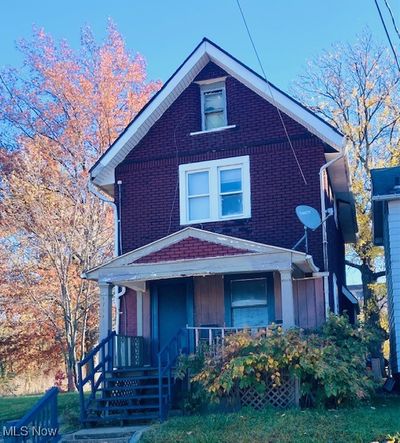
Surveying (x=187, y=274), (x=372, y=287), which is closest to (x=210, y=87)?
(x=187, y=274)

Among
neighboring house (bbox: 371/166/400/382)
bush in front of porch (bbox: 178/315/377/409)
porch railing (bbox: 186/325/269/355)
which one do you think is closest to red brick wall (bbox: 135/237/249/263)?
porch railing (bbox: 186/325/269/355)

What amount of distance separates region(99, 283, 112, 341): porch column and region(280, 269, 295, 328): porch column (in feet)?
11.8

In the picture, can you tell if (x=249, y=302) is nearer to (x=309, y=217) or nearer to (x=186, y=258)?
(x=186, y=258)

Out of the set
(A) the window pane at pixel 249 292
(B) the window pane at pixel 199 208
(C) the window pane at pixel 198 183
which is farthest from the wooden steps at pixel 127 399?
(C) the window pane at pixel 198 183

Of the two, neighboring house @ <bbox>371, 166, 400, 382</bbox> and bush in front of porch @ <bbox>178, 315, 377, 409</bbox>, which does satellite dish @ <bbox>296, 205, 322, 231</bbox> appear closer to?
neighboring house @ <bbox>371, 166, 400, 382</bbox>

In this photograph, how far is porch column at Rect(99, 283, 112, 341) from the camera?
1270cm

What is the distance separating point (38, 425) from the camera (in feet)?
30.3

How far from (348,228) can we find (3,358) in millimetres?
14135

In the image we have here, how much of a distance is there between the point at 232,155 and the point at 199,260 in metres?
3.23

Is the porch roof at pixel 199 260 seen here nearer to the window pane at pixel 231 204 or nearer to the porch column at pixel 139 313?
the porch column at pixel 139 313

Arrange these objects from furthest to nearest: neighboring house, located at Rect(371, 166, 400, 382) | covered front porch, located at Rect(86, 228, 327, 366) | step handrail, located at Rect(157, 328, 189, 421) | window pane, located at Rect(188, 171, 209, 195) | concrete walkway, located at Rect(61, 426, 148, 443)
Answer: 1. window pane, located at Rect(188, 171, 209, 195)
2. neighboring house, located at Rect(371, 166, 400, 382)
3. covered front porch, located at Rect(86, 228, 327, 366)
4. step handrail, located at Rect(157, 328, 189, 421)
5. concrete walkway, located at Rect(61, 426, 148, 443)

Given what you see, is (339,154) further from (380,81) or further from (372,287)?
(380,81)

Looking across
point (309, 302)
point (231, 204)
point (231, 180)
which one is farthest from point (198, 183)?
point (309, 302)

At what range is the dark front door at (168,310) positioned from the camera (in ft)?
46.2
